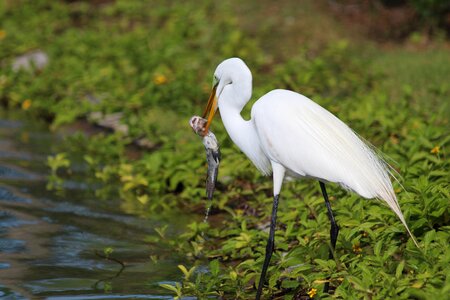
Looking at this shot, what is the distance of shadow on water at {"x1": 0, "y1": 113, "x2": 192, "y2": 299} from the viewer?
501 centimetres

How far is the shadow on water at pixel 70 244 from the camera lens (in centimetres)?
501

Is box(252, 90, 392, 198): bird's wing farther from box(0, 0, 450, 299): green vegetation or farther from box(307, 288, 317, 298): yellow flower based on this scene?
box(307, 288, 317, 298): yellow flower

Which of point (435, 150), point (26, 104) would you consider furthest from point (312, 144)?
point (26, 104)

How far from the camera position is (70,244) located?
587 cm

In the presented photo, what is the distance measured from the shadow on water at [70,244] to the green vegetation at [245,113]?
0.20 metres

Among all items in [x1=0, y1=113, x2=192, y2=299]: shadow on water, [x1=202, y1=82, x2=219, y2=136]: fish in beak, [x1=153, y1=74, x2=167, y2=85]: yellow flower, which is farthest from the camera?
[x1=153, y1=74, x2=167, y2=85]: yellow flower

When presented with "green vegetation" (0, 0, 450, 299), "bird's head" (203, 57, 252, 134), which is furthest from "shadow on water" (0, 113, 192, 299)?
"bird's head" (203, 57, 252, 134)

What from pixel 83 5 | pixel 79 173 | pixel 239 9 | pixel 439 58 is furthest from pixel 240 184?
pixel 83 5

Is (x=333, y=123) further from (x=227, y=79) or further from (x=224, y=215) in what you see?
(x=224, y=215)

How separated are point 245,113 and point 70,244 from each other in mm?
2656

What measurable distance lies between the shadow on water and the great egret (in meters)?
0.99

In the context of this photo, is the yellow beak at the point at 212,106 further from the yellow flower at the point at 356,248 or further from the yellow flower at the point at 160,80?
the yellow flower at the point at 160,80

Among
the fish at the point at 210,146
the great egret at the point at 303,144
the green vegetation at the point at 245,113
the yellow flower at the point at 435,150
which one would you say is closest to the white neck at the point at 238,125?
the great egret at the point at 303,144

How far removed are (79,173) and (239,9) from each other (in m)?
4.89
